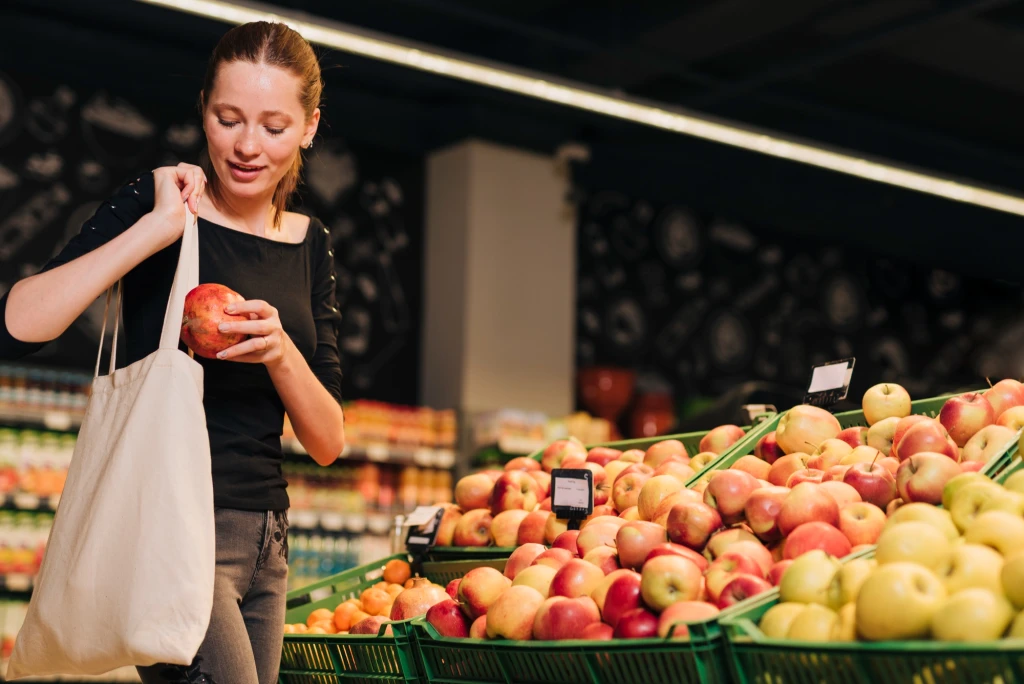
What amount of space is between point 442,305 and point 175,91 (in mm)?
2229

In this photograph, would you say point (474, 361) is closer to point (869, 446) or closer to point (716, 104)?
point (716, 104)

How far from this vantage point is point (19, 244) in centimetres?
632

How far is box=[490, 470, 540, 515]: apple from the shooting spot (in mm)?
2672

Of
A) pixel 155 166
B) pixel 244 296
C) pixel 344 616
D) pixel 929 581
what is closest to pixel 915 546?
pixel 929 581

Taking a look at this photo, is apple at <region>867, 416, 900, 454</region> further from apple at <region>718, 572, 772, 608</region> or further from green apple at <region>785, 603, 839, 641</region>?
green apple at <region>785, 603, 839, 641</region>

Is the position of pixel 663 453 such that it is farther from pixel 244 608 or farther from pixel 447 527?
pixel 244 608

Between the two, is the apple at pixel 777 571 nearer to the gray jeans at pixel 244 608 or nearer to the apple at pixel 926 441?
the apple at pixel 926 441

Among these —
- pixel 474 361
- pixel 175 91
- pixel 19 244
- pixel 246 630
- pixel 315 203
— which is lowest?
pixel 246 630

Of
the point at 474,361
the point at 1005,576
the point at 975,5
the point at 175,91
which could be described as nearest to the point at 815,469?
the point at 1005,576

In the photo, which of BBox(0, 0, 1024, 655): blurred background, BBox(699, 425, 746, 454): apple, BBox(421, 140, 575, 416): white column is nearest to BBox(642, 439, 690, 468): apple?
BBox(699, 425, 746, 454): apple

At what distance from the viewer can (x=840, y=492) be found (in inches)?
72.5

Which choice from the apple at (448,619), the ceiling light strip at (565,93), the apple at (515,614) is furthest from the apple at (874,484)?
the ceiling light strip at (565,93)

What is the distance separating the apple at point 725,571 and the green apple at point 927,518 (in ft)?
0.71

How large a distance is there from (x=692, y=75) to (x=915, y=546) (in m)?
6.03
